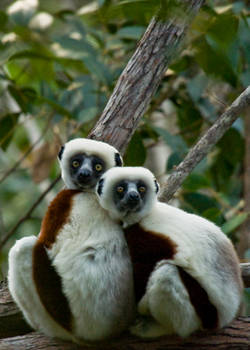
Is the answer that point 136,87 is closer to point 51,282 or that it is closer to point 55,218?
point 55,218

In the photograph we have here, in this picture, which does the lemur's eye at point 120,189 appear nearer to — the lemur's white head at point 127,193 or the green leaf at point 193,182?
the lemur's white head at point 127,193

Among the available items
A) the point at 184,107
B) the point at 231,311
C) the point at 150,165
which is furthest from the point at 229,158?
the point at 231,311

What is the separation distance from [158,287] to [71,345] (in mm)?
883

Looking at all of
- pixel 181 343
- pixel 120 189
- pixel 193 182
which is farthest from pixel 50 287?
Result: pixel 193 182

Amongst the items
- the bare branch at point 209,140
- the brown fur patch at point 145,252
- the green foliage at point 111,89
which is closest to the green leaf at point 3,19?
the green foliage at point 111,89

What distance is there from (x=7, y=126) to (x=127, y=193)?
11.7ft

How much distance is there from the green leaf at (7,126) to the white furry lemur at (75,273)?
116 inches

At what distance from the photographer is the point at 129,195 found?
3.55 metres

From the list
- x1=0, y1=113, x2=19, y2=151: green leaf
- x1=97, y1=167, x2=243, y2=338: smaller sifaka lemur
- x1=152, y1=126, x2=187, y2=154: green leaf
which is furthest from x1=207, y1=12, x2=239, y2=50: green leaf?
x1=0, y1=113, x2=19, y2=151: green leaf

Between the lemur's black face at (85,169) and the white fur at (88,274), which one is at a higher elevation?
the lemur's black face at (85,169)

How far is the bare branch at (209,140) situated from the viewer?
4246 millimetres

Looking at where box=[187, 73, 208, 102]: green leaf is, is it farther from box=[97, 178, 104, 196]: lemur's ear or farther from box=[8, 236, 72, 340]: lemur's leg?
box=[8, 236, 72, 340]: lemur's leg

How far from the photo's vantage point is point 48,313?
3615mm

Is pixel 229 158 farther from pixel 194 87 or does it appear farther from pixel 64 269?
pixel 64 269
